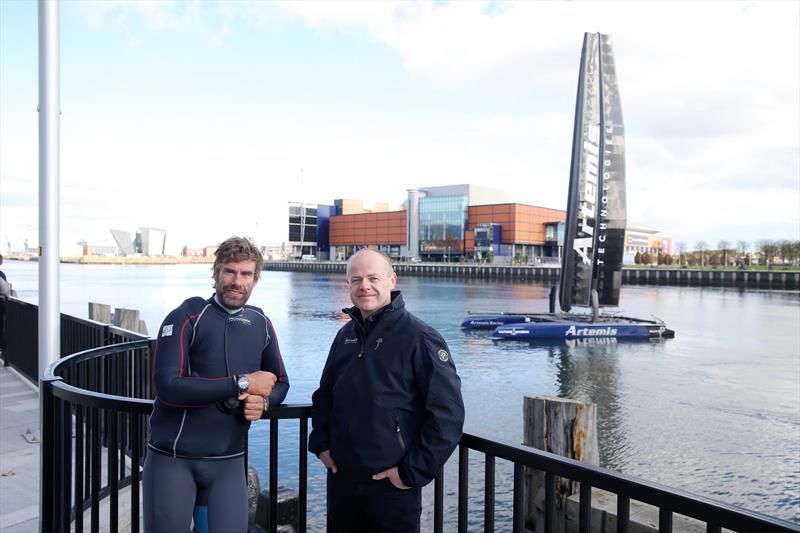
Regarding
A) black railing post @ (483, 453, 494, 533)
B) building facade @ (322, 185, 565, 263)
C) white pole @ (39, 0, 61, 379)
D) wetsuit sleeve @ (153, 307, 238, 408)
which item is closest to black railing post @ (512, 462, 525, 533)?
black railing post @ (483, 453, 494, 533)

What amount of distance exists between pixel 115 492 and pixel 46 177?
275 centimetres

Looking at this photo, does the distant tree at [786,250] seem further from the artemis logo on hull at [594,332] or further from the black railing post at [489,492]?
the black railing post at [489,492]

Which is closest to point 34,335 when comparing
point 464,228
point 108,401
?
point 108,401

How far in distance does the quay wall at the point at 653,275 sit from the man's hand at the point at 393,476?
89124 millimetres

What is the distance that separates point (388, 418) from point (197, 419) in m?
0.96

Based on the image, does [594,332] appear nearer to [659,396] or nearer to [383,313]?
[659,396]

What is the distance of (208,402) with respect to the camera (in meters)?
2.82

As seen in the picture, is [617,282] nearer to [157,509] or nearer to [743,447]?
[743,447]

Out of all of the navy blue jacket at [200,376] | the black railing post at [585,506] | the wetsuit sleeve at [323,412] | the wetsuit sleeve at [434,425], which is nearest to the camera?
the black railing post at [585,506]

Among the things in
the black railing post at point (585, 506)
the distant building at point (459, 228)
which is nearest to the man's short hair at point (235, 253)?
the black railing post at point (585, 506)

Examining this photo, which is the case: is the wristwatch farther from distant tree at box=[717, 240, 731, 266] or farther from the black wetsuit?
distant tree at box=[717, 240, 731, 266]

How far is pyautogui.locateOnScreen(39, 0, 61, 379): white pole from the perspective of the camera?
15.4 feet

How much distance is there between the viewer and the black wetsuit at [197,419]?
2840 mm

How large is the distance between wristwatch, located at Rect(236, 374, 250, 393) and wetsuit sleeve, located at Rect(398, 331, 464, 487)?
32.5 inches
